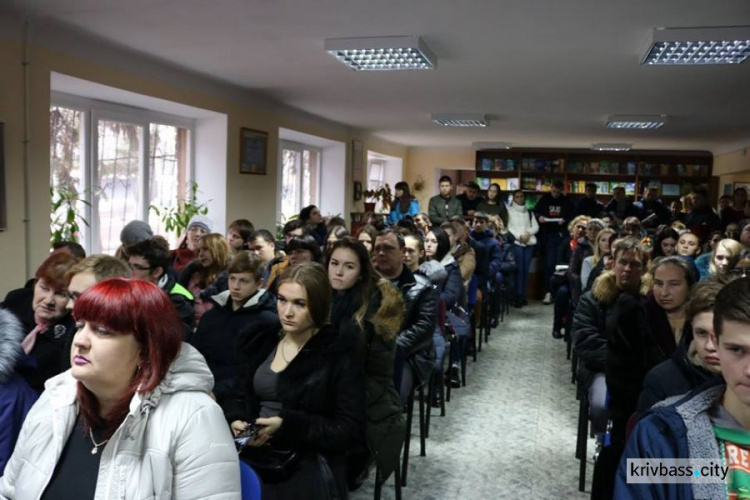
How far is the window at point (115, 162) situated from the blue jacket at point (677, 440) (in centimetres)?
451

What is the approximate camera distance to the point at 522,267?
892 cm

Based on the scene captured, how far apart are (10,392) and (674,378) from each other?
2015 millimetres

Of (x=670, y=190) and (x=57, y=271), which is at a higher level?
(x=670, y=190)

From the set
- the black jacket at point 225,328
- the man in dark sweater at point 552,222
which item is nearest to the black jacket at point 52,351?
the black jacket at point 225,328

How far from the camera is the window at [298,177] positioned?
358 inches

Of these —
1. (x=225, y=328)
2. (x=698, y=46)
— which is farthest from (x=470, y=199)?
(x=225, y=328)


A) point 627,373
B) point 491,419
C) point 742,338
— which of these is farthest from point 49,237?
point 742,338

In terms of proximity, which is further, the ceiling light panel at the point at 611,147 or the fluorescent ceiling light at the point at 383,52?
the ceiling light panel at the point at 611,147

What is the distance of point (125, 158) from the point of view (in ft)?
18.7

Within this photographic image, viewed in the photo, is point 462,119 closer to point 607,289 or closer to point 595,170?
point 607,289

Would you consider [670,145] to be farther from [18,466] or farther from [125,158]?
[18,466]

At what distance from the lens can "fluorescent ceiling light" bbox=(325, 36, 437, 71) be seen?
4.00 m

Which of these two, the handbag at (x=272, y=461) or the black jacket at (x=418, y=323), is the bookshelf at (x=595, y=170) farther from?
the handbag at (x=272, y=461)

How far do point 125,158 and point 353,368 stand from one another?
14.1ft
